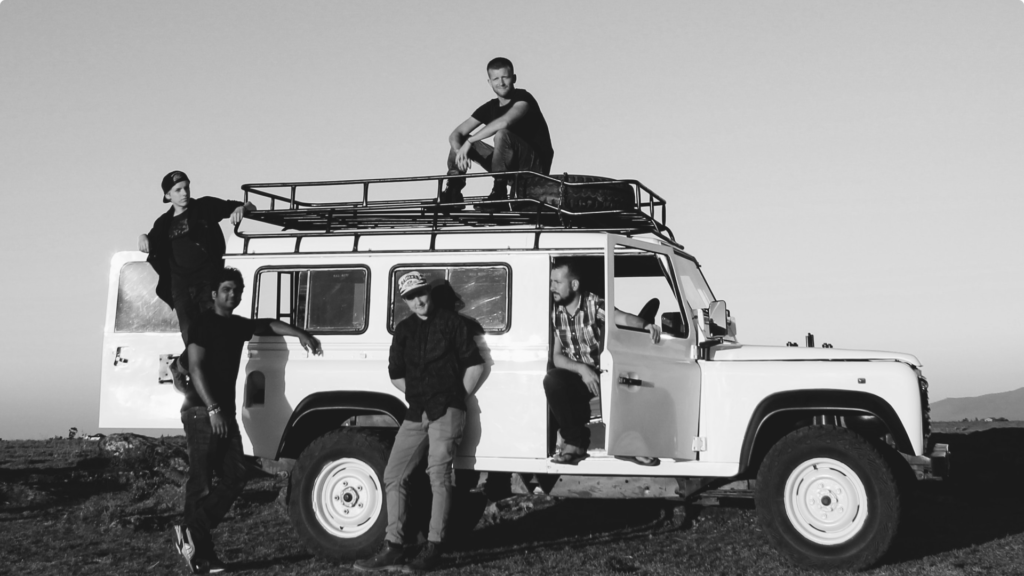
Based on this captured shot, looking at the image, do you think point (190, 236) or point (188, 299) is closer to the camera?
point (188, 299)

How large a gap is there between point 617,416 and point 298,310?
106 inches

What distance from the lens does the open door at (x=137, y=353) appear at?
7672 millimetres

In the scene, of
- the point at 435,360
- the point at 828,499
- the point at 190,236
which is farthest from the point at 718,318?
the point at 190,236

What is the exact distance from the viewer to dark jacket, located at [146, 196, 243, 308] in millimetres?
7691

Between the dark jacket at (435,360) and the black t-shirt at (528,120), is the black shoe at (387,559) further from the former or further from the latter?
the black t-shirt at (528,120)

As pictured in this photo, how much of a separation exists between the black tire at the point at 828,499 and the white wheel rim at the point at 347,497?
2889 mm

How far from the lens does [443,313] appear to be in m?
7.14

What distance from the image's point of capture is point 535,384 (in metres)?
7.13

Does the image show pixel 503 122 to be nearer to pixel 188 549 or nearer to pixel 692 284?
pixel 692 284

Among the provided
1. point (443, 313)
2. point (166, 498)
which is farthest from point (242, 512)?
point (443, 313)

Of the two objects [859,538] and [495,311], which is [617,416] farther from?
[859,538]

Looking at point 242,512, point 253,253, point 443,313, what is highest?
point 253,253

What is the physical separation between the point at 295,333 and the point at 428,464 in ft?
4.72

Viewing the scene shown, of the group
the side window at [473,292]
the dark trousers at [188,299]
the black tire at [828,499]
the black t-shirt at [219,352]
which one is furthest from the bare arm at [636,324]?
the dark trousers at [188,299]
